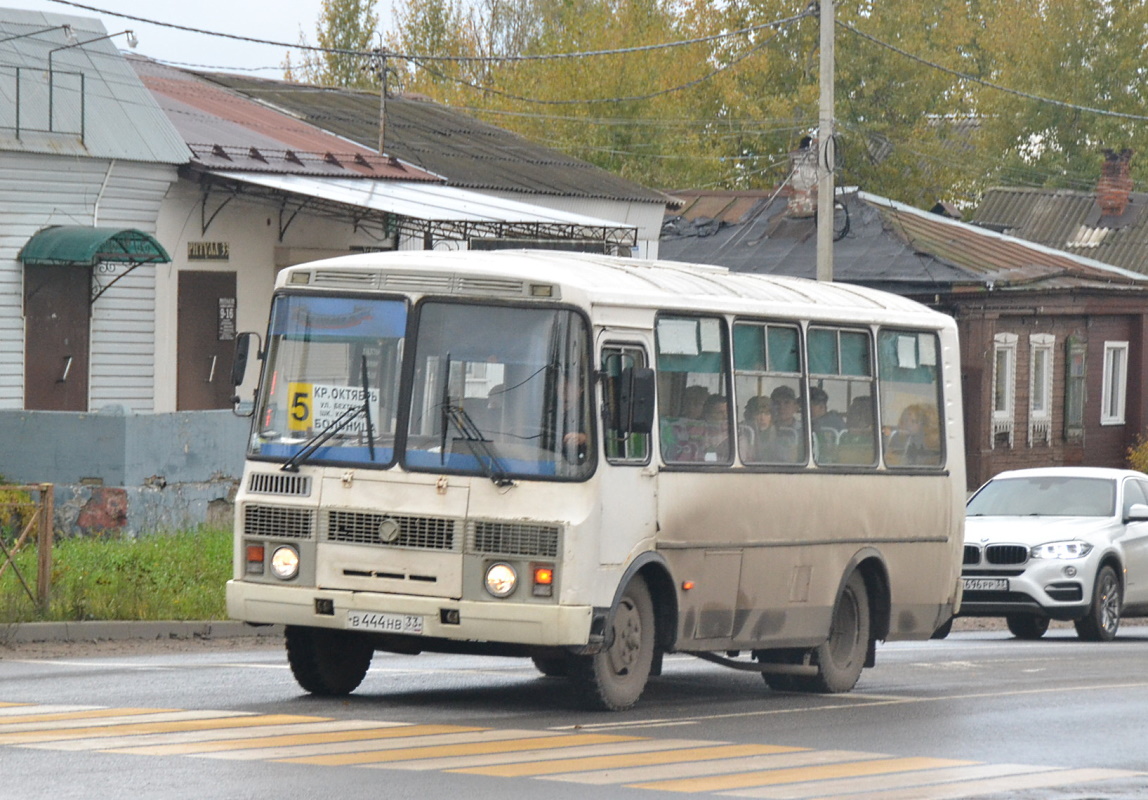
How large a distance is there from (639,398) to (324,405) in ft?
5.93

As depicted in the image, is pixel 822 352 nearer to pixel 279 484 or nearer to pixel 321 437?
pixel 321 437

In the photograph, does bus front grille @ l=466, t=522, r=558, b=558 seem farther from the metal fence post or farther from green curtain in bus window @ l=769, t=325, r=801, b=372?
the metal fence post

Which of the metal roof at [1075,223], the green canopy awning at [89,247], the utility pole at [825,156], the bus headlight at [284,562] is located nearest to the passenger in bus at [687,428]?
the bus headlight at [284,562]

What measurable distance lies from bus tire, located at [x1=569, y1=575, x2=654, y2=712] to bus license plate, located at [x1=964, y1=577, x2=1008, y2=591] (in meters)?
8.71

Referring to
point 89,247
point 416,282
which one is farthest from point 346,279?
point 89,247

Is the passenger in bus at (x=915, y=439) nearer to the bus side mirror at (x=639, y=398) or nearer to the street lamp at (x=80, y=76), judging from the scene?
the bus side mirror at (x=639, y=398)

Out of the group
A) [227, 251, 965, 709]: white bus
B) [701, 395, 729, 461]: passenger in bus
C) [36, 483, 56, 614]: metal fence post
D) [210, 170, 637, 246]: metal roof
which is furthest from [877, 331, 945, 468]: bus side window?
[210, 170, 637, 246]: metal roof

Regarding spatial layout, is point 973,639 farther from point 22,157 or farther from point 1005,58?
point 1005,58

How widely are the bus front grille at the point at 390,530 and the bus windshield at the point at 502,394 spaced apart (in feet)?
0.97

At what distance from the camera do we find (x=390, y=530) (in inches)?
437

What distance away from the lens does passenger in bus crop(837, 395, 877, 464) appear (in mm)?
13453

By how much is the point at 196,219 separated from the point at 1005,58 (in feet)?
170

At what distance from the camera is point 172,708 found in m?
11.2

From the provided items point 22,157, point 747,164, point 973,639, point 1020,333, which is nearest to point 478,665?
point 973,639
